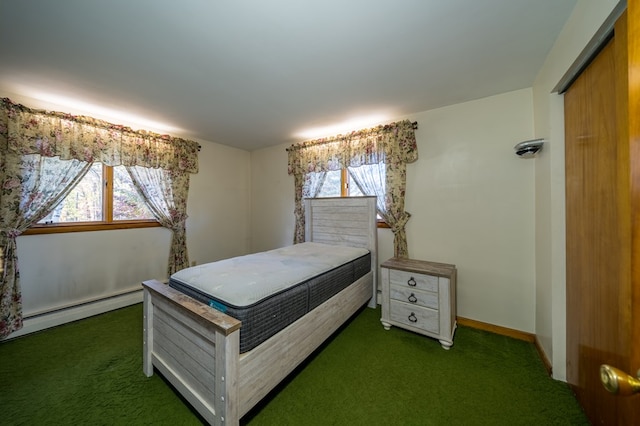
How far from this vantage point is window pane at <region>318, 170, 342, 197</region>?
338 cm

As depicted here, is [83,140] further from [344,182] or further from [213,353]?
[344,182]

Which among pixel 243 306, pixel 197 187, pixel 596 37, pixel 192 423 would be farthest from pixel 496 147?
pixel 197 187

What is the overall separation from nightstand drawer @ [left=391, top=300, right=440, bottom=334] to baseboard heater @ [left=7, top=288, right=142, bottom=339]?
3.17 meters

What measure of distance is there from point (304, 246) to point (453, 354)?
5.92ft

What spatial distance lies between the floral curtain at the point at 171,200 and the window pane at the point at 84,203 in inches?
15.2

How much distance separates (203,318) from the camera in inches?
48.2

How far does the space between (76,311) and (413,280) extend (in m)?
3.59

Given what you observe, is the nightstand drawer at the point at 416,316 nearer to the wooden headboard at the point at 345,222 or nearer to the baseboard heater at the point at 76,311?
the wooden headboard at the point at 345,222

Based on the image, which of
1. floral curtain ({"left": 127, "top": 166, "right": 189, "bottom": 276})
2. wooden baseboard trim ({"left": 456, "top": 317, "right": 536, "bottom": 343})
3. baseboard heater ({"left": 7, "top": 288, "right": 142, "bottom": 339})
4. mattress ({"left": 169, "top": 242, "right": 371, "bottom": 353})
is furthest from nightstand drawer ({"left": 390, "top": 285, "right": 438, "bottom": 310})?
baseboard heater ({"left": 7, "top": 288, "right": 142, "bottom": 339})

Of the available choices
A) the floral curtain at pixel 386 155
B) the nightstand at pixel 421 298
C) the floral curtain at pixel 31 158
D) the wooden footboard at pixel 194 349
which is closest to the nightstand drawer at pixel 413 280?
the nightstand at pixel 421 298

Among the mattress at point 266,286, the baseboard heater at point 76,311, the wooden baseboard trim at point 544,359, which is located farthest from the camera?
the baseboard heater at point 76,311

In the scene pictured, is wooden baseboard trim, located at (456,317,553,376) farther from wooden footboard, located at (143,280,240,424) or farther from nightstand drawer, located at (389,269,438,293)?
wooden footboard, located at (143,280,240,424)

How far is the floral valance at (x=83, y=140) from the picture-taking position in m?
2.13

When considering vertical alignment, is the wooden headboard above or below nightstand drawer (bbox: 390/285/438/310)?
above
